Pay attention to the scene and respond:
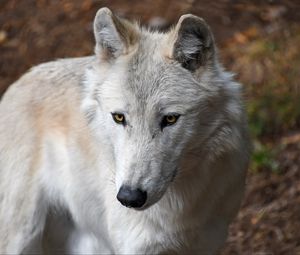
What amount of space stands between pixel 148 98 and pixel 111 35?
473mm

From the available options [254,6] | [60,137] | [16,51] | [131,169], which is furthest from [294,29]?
[131,169]

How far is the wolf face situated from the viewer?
4195 mm

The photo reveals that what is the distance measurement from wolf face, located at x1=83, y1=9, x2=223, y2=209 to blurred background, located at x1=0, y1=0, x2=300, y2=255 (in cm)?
258

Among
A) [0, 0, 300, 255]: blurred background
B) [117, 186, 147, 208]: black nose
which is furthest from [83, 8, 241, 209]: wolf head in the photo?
[0, 0, 300, 255]: blurred background

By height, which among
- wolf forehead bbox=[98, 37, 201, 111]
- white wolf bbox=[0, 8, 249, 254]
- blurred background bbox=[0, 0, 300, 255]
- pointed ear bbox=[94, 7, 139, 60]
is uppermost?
pointed ear bbox=[94, 7, 139, 60]

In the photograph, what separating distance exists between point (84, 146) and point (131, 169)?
937mm

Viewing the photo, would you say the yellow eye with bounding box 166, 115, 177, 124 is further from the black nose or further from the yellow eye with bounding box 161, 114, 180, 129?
the black nose

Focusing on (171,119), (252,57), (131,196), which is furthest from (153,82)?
(252,57)

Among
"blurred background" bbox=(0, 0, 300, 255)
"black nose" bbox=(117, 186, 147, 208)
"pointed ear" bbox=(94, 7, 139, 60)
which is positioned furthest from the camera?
"blurred background" bbox=(0, 0, 300, 255)

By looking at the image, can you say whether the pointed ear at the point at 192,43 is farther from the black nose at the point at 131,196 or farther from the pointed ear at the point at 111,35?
the black nose at the point at 131,196

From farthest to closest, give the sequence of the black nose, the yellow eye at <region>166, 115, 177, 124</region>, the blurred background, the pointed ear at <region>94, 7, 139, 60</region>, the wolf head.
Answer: the blurred background
the pointed ear at <region>94, 7, 139, 60</region>
the yellow eye at <region>166, 115, 177, 124</region>
the wolf head
the black nose

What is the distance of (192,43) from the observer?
171 inches

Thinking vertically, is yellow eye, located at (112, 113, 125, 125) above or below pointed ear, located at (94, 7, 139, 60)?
below

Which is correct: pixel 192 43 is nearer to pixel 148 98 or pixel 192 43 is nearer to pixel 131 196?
pixel 148 98
